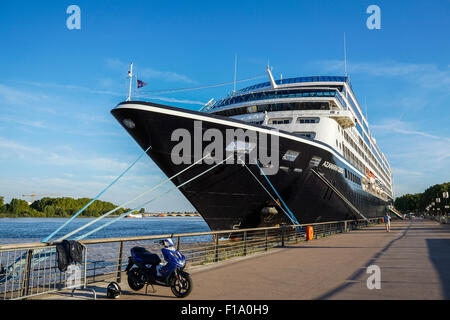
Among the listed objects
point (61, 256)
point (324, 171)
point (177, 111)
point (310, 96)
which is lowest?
point (61, 256)

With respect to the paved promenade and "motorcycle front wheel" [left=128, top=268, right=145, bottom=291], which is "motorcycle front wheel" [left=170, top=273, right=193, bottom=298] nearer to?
the paved promenade

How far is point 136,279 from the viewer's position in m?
5.83

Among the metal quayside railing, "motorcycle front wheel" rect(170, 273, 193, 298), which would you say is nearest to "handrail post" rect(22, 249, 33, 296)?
the metal quayside railing

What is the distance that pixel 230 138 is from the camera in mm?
14188

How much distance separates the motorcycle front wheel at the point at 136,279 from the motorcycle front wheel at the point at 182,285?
2.36 feet

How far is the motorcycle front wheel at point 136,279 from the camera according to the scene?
5.83 metres

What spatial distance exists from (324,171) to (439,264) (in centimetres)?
1051

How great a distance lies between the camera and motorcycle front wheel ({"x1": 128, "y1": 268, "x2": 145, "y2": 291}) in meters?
5.83

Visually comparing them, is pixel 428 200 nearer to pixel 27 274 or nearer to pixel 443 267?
A: pixel 443 267

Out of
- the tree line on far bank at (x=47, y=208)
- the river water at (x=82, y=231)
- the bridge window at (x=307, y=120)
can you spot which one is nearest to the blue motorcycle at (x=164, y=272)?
the bridge window at (x=307, y=120)

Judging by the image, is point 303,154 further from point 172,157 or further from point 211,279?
point 211,279

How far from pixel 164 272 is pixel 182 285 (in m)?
0.40

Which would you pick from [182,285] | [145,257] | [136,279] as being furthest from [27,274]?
[182,285]
